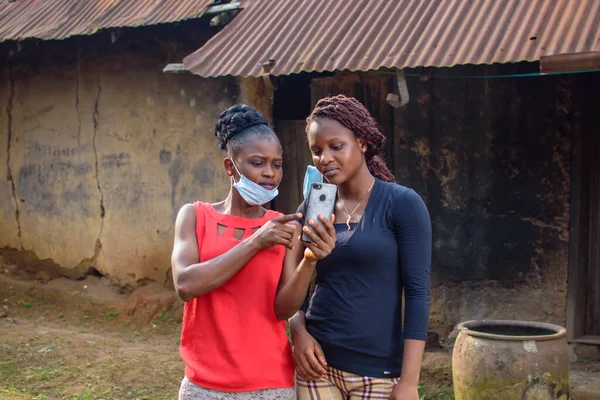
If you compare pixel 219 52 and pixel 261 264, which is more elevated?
pixel 219 52

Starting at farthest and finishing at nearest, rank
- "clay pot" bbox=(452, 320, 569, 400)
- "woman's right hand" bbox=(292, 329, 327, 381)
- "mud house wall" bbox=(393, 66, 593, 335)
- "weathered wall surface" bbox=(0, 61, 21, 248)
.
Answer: "weathered wall surface" bbox=(0, 61, 21, 248)
"mud house wall" bbox=(393, 66, 593, 335)
"clay pot" bbox=(452, 320, 569, 400)
"woman's right hand" bbox=(292, 329, 327, 381)

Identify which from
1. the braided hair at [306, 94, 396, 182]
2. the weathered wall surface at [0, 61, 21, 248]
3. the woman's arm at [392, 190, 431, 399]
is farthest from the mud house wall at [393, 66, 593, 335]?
the weathered wall surface at [0, 61, 21, 248]

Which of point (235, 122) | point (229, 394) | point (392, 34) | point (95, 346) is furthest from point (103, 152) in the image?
point (229, 394)

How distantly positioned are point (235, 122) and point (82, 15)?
17.4 feet

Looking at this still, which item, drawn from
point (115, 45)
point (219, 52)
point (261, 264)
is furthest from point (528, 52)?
point (115, 45)

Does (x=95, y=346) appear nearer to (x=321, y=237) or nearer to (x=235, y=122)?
(x=235, y=122)

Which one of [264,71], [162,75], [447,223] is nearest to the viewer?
[264,71]

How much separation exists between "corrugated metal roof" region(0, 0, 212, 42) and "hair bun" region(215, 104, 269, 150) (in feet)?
13.3

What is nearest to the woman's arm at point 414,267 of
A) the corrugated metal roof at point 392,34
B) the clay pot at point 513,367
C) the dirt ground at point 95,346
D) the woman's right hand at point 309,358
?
the woman's right hand at point 309,358

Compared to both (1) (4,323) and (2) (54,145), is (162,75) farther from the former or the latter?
(1) (4,323)

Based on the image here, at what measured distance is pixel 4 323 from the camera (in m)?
7.18

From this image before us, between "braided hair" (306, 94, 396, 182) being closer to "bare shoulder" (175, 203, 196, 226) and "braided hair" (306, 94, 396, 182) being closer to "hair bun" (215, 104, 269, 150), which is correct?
"hair bun" (215, 104, 269, 150)

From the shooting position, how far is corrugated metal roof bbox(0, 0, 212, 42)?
6.54m

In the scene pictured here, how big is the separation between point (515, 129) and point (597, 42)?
1228mm
